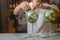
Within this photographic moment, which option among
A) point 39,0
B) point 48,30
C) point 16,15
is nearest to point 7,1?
point 16,15

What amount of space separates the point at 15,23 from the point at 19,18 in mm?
49

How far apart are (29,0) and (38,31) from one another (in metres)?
0.23

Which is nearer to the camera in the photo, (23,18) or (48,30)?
(48,30)

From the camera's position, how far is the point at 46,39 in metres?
0.79

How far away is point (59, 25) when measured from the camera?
45.6 inches

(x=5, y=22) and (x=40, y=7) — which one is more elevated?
(x=40, y=7)

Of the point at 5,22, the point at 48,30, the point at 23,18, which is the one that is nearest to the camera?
the point at 48,30

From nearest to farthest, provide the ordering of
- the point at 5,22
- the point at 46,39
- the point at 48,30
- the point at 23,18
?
1. the point at 46,39
2. the point at 48,30
3. the point at 23,18
4. the point at 5,22

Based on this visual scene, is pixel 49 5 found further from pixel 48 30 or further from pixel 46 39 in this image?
pixel 46 39

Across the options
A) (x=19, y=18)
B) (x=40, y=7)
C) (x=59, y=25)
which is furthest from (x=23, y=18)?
(x=59, y=25)

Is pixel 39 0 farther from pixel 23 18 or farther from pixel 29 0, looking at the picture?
pixel 23 18

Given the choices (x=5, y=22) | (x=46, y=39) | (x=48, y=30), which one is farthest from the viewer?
(x=5, y=22)

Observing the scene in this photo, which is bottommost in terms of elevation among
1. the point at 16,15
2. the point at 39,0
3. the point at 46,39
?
the point at 46,39

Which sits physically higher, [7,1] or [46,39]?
[7,1]
